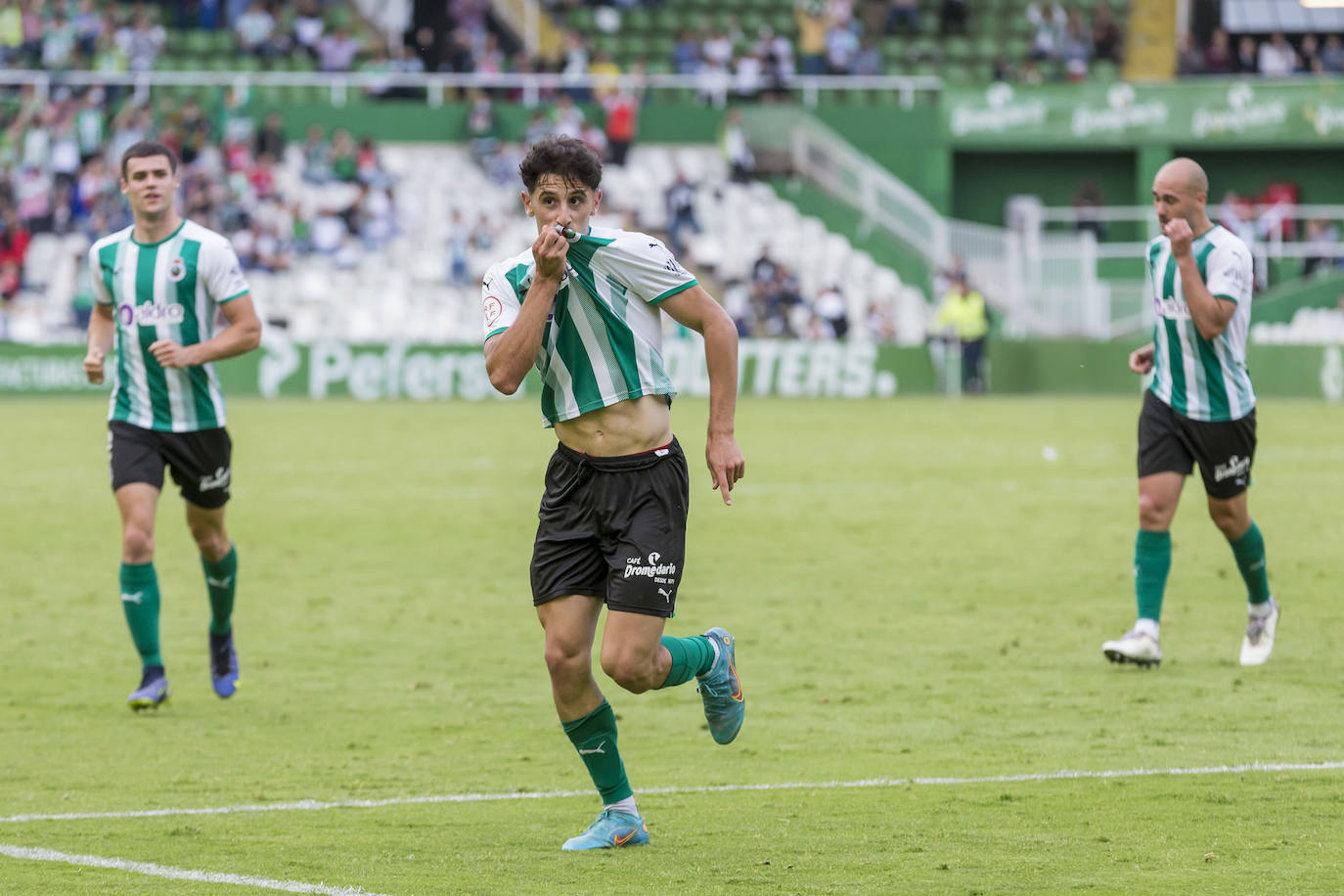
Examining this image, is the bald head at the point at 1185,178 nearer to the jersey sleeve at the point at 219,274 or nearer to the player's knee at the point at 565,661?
the jersey sleeve at the point at 219,274

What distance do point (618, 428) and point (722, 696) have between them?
99cm

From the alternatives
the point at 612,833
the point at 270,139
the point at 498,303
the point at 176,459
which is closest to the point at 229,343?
the point at 176,459

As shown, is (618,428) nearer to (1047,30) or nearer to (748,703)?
(748,703)

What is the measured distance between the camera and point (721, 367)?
20.1ft

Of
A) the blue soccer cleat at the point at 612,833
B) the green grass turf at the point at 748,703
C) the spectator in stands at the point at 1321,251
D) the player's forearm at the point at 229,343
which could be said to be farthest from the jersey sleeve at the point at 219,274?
the spectator in stands at the point at 1321,251

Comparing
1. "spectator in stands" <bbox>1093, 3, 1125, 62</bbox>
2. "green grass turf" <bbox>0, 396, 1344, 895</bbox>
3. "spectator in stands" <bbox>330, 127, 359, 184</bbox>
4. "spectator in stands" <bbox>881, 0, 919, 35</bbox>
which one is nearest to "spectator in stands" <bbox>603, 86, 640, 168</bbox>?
"spectator in stands" <bbox>330, 127, 359, 184</bbox>

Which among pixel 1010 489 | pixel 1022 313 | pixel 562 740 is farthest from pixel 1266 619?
pixel 1022 313

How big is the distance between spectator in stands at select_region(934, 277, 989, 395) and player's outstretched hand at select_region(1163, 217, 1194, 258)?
24195 millimetres

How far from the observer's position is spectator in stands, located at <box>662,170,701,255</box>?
36.6 m

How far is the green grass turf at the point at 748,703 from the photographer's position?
5.89 metres

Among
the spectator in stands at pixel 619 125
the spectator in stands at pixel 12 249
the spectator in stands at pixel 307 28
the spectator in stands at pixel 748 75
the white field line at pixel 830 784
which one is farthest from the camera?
the spectator in stands at pixel 307 28

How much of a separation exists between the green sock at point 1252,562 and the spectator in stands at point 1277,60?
34230 millimetres

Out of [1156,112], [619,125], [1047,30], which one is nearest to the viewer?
[619,125]

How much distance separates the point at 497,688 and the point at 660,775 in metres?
→ 2.00
